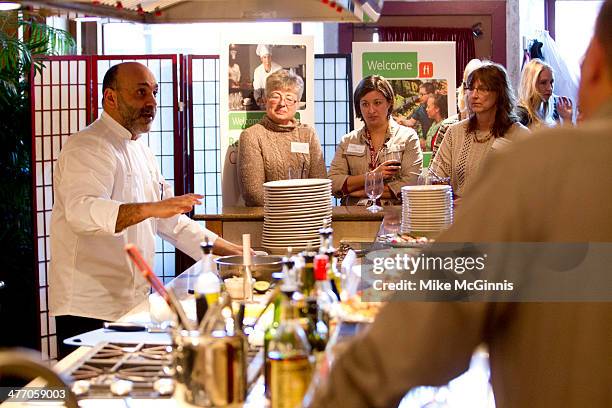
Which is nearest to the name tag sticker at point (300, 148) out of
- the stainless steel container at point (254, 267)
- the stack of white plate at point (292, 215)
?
the stack of white plate at point (292, 215)

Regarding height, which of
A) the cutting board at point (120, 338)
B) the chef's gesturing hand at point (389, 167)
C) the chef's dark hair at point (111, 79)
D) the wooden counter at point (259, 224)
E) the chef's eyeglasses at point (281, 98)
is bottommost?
the cutting board at point (120, 338)

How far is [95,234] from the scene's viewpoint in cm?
408

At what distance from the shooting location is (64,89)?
654cm

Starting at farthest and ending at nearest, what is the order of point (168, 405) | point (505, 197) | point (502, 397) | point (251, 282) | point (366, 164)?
point (366, 164) < point (251, 282) < point (168, 405) < point (502, 397) < point (505, 197)

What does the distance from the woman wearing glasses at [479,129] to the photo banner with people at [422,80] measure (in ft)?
7.88

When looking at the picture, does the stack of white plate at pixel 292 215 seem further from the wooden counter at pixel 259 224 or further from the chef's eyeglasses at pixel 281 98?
the chef's eyeglasses at pixel 281 98

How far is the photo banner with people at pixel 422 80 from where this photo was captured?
8094 mm

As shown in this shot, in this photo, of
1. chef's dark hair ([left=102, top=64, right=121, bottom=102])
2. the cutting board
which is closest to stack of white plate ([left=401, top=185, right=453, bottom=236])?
chef's dark hair ([left=102, top=64, right=121, bottom=102])

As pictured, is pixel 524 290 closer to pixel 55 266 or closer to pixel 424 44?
pixel 55 266

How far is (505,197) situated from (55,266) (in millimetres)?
3354

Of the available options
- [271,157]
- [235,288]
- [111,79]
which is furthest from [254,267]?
[271,157]

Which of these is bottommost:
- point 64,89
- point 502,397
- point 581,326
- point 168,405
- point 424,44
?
point 168,405

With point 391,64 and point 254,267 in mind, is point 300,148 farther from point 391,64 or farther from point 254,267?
point 391,64

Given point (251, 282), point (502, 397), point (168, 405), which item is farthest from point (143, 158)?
point (502, 397)
